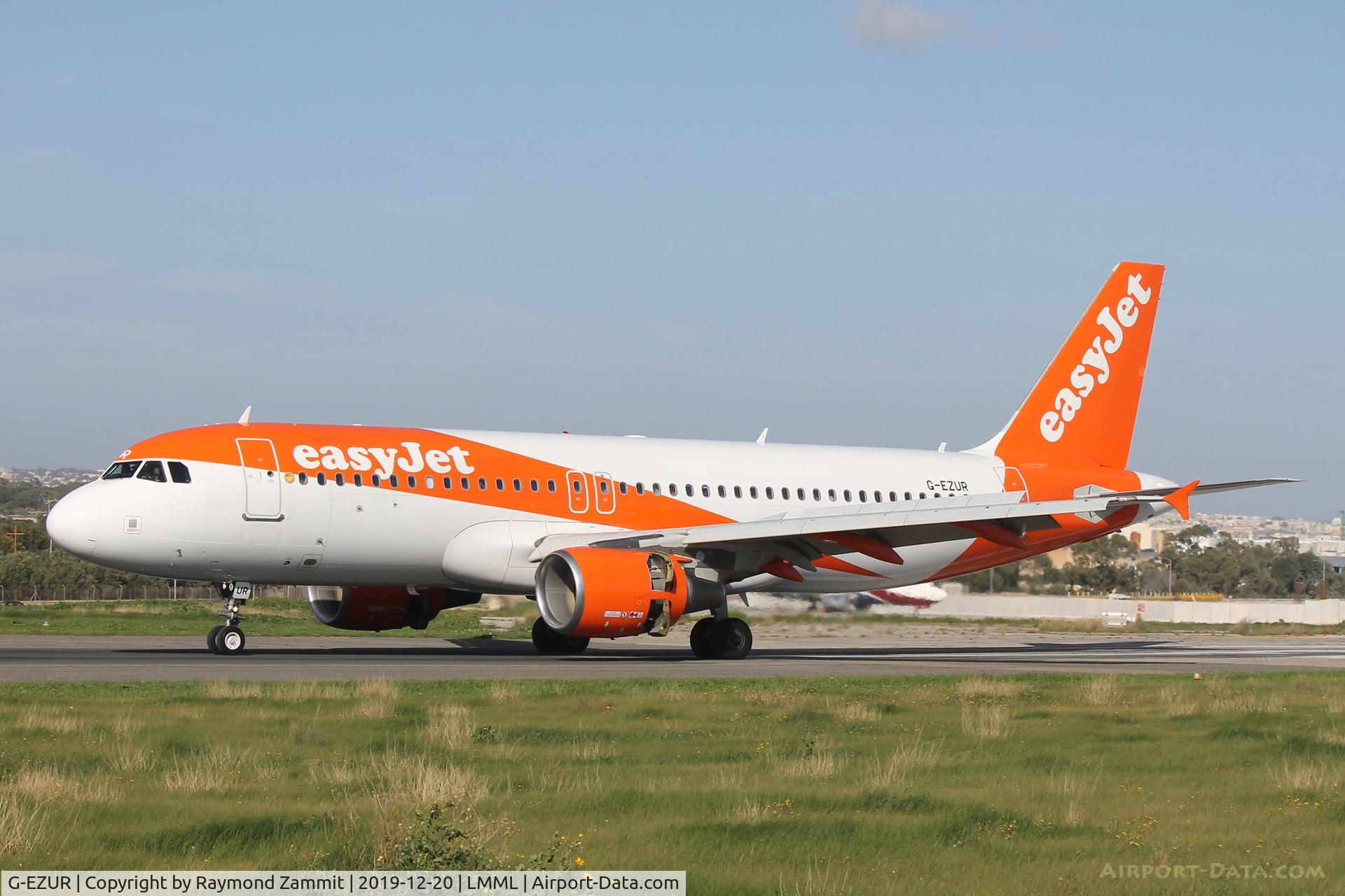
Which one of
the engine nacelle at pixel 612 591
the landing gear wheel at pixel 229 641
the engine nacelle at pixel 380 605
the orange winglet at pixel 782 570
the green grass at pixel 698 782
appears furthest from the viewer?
the engine nacelle at pixel 380 605

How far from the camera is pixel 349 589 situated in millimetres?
28234

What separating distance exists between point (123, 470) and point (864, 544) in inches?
502

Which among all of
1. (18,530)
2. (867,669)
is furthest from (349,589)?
(18,530)

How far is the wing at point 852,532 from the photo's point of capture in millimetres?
26156

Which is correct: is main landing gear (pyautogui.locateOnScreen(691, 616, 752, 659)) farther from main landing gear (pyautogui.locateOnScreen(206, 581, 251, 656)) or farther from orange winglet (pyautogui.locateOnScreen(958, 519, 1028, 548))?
main landing gear (pyautogui.locateOnScreen(206, 581, 251, 656))

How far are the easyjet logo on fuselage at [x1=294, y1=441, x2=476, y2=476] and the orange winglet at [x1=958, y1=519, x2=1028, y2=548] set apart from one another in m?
8.96

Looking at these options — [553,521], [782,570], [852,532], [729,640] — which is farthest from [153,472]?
[852,532]

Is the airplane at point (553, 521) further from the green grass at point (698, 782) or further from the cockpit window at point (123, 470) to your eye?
the green grass at point (698, 782)

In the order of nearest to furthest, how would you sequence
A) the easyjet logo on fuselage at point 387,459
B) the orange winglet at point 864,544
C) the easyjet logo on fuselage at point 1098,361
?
the easyjet logo on fuselage at point 387,459 < the orange winglet at point 864,544 < the easyjet logo on fuselage at point 1098,361

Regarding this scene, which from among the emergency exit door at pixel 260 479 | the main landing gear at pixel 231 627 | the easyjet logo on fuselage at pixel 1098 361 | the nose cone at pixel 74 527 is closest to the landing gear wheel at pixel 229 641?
the main landing gear at pixel 231 627

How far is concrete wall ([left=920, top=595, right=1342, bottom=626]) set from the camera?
47.5 meters

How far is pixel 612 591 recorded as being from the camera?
24.0 m

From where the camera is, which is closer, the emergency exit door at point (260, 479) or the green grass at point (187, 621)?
the emergency exit door at point (260, 479)

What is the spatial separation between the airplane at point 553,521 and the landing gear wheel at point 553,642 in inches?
1.7
